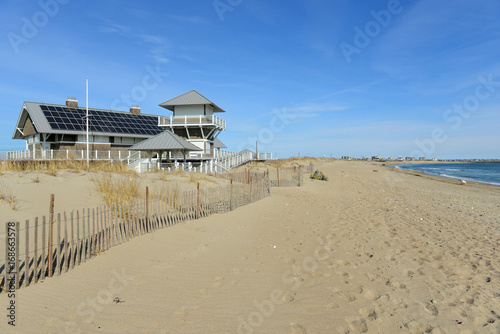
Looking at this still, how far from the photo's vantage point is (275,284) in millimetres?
5230

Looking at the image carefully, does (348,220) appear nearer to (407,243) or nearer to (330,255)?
(407,243)

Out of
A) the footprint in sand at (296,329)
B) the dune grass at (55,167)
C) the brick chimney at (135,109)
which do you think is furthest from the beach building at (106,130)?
the footprint in sand at (296,329)

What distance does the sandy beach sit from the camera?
13.1 feet

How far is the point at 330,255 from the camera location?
679 cm

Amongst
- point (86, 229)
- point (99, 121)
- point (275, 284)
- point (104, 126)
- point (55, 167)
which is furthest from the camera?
point (99, 121)

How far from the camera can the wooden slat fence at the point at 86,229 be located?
15.5 ft

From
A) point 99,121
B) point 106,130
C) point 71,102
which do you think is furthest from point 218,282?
point 71,102

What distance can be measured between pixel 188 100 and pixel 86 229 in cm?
2707

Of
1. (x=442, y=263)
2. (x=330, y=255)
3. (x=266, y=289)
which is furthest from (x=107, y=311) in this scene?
(x=442, y=263)

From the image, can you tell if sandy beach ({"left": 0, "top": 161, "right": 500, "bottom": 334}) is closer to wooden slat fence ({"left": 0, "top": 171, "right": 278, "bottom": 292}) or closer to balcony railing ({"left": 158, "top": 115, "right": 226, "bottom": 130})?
wooden slat fence ({"left": 0, "top": 171, "right": 278, "bottom": 292})

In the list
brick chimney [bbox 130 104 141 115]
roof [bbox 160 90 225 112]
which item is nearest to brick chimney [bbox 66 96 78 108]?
brick chimney [bbox 130 104 141 115]

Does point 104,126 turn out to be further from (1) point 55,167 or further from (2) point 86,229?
(2) point 86,229

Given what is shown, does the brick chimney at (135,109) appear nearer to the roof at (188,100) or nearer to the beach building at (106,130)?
the beach building at (106,130)

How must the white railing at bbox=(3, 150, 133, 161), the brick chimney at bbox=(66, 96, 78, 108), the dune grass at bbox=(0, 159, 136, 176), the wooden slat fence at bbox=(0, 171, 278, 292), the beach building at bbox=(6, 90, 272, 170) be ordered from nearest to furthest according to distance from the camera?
1. the wooden slat fence at bbox=(0, 171, 278, 292)
2. the dune grass at bbox=(0, 159, 136, 176)
3. the white railing at bbox=(3, 150, 133, 161)
4. the beach building at bbox=(6, 90, 272, 170)
5. the brick chimney at bbox=(66, 96, 78, 108)
